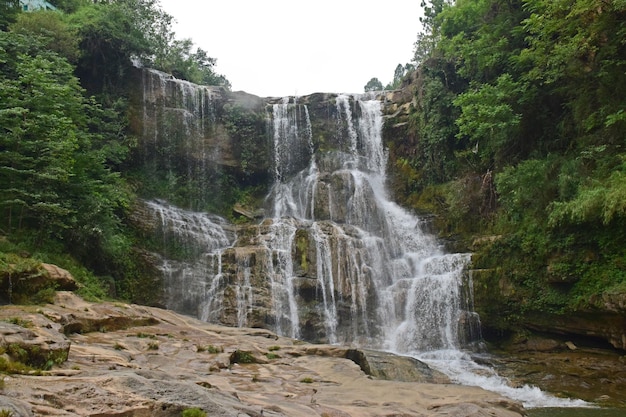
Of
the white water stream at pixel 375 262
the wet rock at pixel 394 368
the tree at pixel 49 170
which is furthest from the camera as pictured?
the white water stream at pixel 375 262

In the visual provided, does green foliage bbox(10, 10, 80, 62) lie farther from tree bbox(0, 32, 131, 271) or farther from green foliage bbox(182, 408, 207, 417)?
green foliage bbox(182, 408, 207, 417)

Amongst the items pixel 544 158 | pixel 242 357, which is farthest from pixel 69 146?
pixel 544 158

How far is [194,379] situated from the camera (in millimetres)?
6461

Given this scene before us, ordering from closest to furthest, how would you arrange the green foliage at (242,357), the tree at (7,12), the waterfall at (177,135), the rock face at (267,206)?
the green foliage at (242,357) < the rock face at (267,206) < the tree at (7,12) < the waterfall at (177,135)

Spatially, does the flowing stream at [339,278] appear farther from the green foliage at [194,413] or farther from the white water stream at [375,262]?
the green foliage at [194,413]

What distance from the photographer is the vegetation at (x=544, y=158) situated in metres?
12.8

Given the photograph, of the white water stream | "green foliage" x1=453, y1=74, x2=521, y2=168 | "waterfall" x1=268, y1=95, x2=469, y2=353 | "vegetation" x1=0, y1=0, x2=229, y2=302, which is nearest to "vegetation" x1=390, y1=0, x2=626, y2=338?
"green foliage" x1=453, y1=74, x2=521, y2=168

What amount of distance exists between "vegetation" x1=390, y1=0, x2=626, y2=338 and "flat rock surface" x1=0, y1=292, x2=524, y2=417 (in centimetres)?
765

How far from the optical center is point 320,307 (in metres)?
17.2

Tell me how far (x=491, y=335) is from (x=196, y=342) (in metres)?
10.6

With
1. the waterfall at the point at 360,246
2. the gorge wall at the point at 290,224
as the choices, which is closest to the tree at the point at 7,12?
the gorge wall at the point at 290,224

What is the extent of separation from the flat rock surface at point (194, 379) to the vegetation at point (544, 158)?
25.1 feet

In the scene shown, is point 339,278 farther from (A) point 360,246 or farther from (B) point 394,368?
(B) point 394,368

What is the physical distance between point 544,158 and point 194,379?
1466 cm
